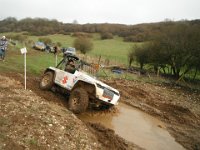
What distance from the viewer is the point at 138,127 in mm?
11984

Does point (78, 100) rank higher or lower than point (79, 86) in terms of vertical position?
lower

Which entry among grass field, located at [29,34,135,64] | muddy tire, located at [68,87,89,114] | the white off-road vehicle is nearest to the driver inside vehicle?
the white off-road vehicle

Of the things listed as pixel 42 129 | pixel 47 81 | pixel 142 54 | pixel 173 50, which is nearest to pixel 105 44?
pixel 142 54

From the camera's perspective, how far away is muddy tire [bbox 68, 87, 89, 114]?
11000mm

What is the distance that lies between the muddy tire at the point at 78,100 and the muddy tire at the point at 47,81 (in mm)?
1900

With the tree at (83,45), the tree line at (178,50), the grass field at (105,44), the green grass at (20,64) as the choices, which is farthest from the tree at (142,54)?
the grass field at (105,44)

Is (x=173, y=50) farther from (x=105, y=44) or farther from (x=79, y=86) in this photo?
(x=105, y=44)

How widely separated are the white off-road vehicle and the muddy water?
0.59m

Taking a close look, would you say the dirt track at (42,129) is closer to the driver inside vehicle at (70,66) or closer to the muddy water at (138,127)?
the muddy water at (138,127)

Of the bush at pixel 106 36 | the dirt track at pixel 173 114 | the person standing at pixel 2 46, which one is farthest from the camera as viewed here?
the bush at pixel 106 36

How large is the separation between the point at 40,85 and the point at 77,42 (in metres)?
44.6

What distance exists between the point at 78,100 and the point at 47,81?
105 inches

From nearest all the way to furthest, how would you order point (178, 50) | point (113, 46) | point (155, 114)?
point (155, 114)
point (178, 50)
point (113, 46)

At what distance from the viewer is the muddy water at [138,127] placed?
34.0 feet
